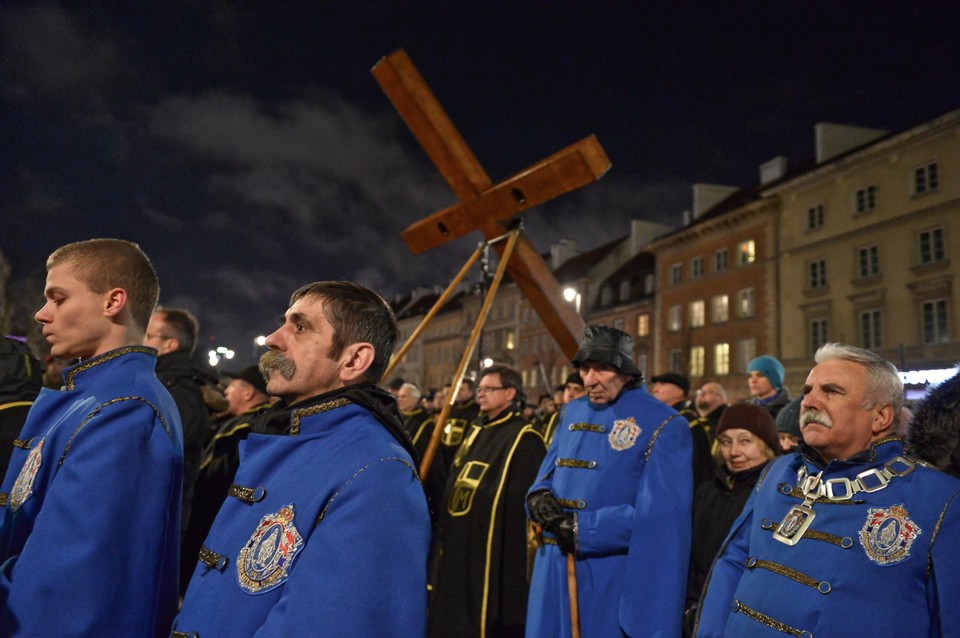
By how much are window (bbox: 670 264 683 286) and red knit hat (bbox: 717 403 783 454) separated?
37.0 metres

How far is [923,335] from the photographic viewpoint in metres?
27.5

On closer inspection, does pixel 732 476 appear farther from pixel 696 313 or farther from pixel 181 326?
pixel 696 313

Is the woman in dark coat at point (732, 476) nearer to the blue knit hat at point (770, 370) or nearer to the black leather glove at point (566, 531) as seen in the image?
the black leather glove at point (566, 531)

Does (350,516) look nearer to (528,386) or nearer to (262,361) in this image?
(262,361)

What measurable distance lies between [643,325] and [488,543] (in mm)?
38594

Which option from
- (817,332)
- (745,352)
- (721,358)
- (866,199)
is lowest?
(721,358)

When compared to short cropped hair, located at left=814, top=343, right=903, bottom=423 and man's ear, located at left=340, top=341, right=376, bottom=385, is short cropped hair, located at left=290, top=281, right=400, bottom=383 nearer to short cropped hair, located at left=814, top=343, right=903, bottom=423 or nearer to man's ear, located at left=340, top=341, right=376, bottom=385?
man's ear, located at left=340, top=341, right=376, bottom=385

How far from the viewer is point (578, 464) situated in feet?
15.4

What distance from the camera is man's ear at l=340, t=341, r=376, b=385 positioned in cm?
243

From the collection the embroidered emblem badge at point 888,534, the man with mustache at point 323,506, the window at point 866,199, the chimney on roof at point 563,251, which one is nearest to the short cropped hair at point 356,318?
the man with mustache at point 323,506

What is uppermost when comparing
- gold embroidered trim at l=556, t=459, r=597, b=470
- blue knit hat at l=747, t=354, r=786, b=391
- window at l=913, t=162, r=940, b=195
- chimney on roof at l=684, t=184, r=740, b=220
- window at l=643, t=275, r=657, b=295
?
chimney on roof at l=684, t=184, r=740, b=220

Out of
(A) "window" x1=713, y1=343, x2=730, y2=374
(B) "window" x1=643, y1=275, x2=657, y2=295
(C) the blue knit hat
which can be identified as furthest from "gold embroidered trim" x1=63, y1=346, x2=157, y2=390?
(B) "window" x1=643, y1=275, x2=657, y2=295

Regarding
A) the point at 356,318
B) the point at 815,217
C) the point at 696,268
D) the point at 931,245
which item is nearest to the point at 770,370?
the point at 356,318

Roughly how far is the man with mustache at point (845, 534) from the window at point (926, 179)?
28779mm
